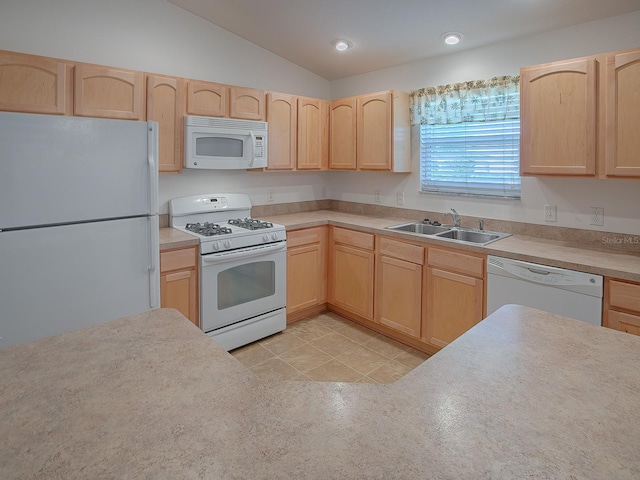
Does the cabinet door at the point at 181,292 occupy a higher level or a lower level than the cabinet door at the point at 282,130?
lower

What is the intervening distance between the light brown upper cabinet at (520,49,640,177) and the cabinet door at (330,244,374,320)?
1487 mm

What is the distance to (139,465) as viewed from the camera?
67 centimetres

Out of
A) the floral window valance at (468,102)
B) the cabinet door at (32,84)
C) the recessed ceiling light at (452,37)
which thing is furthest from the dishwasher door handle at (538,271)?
the cabinet door at (32,84)

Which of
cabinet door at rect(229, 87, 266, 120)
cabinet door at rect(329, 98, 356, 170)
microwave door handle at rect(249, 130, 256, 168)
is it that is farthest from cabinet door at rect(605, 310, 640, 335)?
cabinet door at rect(229, 87, 266, 120)

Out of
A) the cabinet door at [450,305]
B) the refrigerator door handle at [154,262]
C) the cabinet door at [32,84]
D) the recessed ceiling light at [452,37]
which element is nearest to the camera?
the cabinet door at [32,84]

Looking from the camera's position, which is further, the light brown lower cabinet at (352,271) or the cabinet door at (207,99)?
the light brown lower cabinet at (352,271)

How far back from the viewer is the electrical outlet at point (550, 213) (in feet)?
9.72

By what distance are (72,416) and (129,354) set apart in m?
0.27

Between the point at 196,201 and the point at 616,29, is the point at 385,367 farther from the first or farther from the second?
the point at 616,29

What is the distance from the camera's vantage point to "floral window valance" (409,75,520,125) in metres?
3.10

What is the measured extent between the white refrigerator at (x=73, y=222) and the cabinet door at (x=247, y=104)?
116cm

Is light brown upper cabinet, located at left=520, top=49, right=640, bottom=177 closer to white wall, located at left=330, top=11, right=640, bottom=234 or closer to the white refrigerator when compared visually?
white wall, located at left=330, top=11, right=640, bottom=234

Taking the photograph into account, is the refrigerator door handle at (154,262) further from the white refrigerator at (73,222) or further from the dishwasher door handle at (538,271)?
the dishwasher door handle at (538,271)

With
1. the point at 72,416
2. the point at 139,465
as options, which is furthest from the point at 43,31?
the point at 139,465
